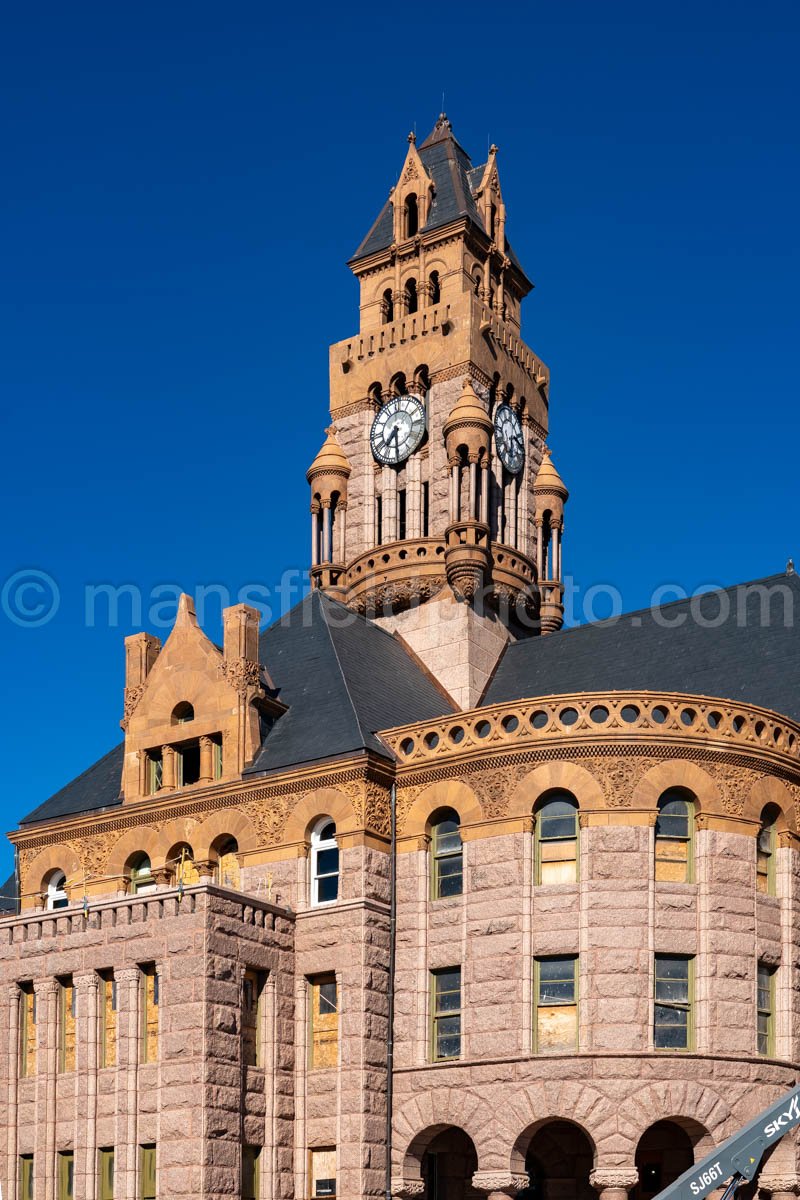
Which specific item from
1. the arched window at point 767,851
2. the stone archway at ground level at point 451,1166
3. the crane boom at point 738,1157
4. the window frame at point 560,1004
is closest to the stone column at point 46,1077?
the stone archway at ground level at point 451,1166

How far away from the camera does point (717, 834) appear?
1661 inches

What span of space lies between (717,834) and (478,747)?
6.13m

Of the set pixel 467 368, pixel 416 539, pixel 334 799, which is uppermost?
pixel 467 368

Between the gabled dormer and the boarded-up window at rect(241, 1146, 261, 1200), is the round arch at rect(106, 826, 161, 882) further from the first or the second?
the boarded-up window at rect(241, 1146, 261, 1200)

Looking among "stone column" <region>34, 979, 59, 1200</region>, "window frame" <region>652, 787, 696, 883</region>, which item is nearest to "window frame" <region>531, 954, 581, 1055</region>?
"window frame" <region>652, 787, 696, 883</region>

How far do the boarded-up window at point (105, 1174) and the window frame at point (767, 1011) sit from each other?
15.3m

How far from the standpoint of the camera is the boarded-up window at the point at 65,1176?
41.6 meters

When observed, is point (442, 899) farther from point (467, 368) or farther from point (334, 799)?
point (467, 368)

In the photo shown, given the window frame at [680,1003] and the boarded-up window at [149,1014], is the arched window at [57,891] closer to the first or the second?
the boarded-up window at [149,1014]

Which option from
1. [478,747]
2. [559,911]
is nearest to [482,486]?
[478,747]

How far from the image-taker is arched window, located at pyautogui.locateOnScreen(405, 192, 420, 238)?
63.7 m

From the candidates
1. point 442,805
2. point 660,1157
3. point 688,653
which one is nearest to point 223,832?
point 442,805

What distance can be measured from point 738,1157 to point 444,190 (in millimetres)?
39508

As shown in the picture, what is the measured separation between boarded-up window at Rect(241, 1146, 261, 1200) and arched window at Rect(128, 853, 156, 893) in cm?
854
